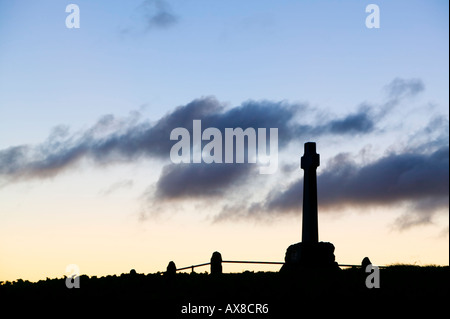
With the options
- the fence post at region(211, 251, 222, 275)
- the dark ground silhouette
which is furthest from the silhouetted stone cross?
the dark ground silhouette

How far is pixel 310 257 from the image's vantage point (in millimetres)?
21547

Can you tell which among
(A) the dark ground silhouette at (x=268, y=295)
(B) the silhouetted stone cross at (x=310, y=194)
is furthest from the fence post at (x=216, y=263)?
(A) the dark ground silhouette at (x=268, y=295)

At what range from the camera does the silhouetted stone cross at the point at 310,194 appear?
72.0ft

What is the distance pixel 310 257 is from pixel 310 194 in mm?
2494

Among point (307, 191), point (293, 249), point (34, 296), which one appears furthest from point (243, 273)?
point (34, 296)

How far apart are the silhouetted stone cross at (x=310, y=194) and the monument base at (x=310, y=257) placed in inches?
12.7

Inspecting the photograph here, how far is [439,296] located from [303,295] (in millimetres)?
3076

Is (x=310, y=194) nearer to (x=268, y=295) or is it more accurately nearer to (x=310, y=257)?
(x=310, y=257)

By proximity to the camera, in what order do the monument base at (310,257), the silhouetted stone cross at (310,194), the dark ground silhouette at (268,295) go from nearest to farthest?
the dark ground silhouette at (268,295)
the monument base at (310,257)
the silhouetted stone cross at (310,194)

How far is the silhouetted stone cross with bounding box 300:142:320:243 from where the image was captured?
72.0 ft

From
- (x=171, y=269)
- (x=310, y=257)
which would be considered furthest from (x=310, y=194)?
(x=171, y=269)

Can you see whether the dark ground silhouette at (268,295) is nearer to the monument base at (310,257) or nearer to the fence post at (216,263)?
the monument base at (310,257)
